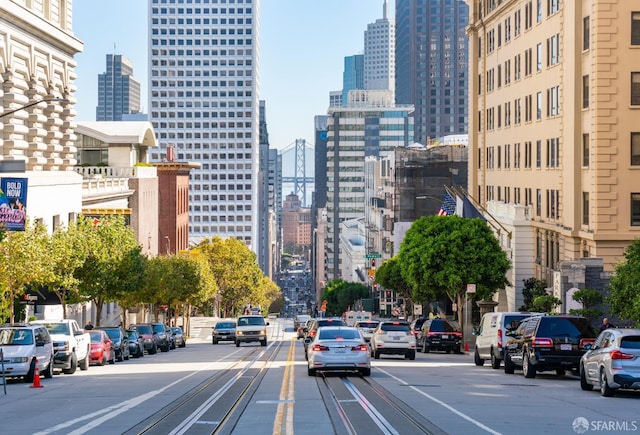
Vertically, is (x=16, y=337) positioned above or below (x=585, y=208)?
below

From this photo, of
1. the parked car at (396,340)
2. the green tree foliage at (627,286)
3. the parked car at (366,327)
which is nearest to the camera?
the green tree foliage at (627,286)

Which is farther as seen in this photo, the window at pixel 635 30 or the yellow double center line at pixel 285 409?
the window at pixel 635 30

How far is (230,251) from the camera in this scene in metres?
131

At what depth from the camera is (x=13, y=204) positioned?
43.0 meters

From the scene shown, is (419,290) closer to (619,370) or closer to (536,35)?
(536,35)

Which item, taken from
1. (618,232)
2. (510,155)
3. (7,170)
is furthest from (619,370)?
(510,155)

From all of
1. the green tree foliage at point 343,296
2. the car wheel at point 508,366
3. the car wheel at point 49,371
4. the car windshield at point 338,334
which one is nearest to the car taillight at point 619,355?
the car windshield at point 338,334

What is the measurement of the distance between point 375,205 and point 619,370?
14156 centimetres

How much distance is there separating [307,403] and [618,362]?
7.63 m

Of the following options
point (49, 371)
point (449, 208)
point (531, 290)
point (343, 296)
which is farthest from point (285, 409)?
point (343, 296)

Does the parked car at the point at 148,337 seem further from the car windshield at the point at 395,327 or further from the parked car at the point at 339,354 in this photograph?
the parked car at the point at 339,354

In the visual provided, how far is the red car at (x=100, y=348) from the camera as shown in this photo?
43656 millimetres

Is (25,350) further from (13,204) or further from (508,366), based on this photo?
(508,366)

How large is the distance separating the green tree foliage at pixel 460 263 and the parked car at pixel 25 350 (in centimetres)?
3486
